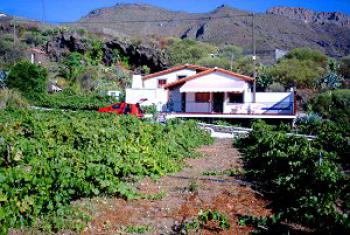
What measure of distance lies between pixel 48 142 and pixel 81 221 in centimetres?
333

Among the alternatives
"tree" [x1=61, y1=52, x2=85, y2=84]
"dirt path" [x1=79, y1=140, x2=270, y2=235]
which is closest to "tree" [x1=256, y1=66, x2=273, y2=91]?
"tree" [x1=61, y1=52, x2=85, y2=84]

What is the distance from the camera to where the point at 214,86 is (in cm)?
3119

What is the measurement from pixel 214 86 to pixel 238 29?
75.9 meters

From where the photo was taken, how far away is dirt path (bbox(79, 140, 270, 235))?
700 cm

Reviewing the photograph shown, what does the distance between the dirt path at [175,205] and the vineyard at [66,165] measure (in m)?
0.33

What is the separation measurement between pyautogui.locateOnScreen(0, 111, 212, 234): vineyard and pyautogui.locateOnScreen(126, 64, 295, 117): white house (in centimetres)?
1616

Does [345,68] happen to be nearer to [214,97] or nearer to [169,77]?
[169,77]

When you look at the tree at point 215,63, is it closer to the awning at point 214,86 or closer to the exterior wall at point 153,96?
the exterior wall at point 153,96

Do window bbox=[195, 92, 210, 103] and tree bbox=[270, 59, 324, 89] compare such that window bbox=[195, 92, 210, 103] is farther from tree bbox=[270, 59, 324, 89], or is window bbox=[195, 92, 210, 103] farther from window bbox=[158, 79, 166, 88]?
tree bbox=[270, 59, 324, 89]

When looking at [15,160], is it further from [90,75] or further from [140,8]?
[140,8]

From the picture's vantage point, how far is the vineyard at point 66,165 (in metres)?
6.45

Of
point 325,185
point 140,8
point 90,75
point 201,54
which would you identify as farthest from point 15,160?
point 140,8

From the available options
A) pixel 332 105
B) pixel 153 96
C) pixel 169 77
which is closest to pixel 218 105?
pixel 153 96

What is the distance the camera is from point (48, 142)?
971 centimetres
